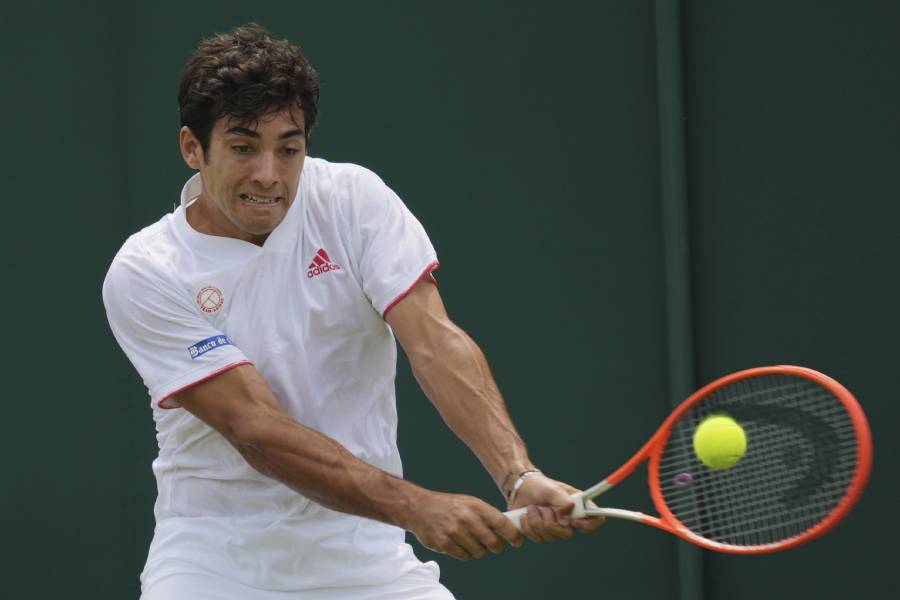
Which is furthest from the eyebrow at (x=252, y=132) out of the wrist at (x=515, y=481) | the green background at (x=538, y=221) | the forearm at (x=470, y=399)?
the green background at (x=538, y=221)

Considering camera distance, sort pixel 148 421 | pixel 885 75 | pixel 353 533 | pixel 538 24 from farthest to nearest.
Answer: pixel 148 421, pixel 538 24, pixel 885 75, pixel 353 533

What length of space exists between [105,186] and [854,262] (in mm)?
2489

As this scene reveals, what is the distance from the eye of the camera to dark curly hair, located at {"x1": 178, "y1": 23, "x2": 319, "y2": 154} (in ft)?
10.9

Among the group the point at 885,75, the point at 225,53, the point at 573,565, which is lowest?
the point at 573,565

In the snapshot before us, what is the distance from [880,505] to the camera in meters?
4.41

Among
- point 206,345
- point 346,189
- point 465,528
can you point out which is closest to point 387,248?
point 346,189

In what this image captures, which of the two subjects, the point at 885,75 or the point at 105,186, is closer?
the point at 885,75

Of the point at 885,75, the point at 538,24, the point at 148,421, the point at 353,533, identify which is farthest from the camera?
the point at 148,421

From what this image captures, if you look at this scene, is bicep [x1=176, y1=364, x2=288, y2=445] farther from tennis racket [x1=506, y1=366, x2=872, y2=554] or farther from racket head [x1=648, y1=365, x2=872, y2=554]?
racket head [x1=648, y1=365, x2=872, y2=554]

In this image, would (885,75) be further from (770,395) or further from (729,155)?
(770,395)

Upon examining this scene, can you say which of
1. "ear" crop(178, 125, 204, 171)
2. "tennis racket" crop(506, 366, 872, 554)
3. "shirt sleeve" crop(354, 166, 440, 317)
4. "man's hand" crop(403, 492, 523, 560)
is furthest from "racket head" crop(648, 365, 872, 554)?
"ear" crop(178, 125, 204, 171)

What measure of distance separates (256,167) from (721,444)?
1.16 meters

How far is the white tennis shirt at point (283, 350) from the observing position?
333cm

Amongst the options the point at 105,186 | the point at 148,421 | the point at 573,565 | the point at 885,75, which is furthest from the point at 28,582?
the point at 885,75
